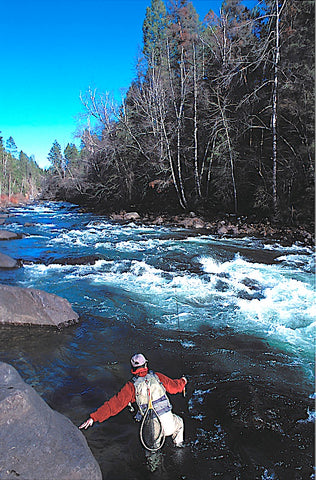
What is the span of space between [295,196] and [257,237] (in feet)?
11.6

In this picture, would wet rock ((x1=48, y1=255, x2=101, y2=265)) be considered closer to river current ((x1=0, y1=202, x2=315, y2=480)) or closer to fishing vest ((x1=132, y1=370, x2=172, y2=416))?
river current ((x1=0, y1=202, x2=315, y2=480))

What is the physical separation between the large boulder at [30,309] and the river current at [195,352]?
0.19 metres

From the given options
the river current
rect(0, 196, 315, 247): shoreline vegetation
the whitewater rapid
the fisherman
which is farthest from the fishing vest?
rect(0, 196, 315, 247): shoreline vegetation

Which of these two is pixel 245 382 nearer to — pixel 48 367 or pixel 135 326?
pixel 135 326

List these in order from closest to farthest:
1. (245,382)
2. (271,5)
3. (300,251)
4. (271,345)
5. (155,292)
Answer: (245,382), (271,345), (155,292), (300,251), (271,5)

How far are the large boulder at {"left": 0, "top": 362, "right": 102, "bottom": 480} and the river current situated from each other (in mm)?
623

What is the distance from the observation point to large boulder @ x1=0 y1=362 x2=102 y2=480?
7.75ft

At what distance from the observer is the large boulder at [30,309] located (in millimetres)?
5738

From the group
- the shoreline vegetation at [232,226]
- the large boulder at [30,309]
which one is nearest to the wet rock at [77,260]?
the large boulder at [30,309]

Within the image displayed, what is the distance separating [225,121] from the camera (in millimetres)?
18156

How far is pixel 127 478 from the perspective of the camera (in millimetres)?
Result: 2904

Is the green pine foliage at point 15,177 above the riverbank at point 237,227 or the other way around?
above

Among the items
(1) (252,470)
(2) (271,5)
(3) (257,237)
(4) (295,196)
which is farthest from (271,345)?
(2) (271,5)

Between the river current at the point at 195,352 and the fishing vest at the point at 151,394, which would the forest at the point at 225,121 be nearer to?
the river current at the point at 195,352
